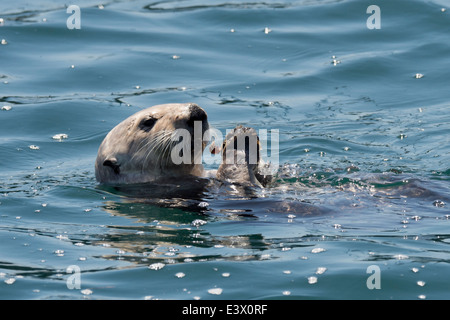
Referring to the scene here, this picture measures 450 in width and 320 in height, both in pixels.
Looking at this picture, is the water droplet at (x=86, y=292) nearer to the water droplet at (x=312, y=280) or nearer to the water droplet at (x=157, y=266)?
the water droplet at (x=157, y=266)

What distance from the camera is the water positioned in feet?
17.2

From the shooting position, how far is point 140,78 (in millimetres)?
11273

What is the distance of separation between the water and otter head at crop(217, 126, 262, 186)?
0.21 meters

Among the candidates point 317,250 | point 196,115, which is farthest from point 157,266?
point 196,115

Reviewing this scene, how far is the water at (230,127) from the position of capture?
5.25 meters

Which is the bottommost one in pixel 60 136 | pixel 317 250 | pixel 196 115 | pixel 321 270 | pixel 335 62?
pixel 321 270

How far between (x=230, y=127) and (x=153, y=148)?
2912 mm

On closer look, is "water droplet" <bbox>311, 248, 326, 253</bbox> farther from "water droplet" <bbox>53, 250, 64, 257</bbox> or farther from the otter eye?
the otter eye

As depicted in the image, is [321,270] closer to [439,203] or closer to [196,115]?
[439,203]

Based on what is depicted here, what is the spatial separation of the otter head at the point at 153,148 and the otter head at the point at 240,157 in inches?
9.9

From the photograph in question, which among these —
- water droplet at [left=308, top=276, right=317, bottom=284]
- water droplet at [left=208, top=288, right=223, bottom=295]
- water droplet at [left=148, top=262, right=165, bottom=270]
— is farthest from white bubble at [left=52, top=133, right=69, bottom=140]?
water droplet at [left=308, top=276, right=317, bottom=284]

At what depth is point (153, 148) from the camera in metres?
6.81
